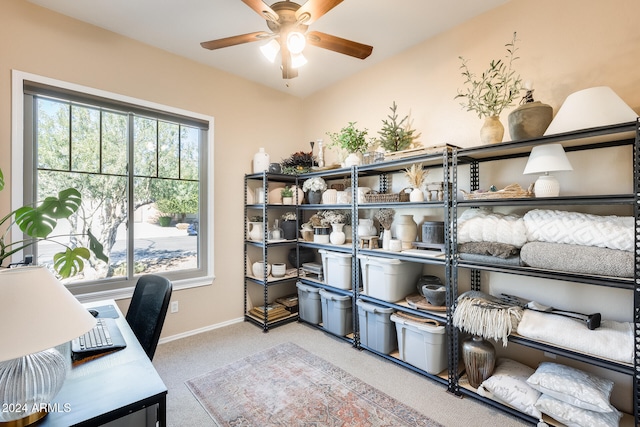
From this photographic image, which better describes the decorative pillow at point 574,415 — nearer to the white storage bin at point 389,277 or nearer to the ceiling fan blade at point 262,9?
the white storage bin at point 389,277

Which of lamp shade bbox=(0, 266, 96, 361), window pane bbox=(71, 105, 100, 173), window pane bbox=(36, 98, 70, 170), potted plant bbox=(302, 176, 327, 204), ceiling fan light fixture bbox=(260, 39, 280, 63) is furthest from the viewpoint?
potted plant bbox=(302, 176, 327, 204)

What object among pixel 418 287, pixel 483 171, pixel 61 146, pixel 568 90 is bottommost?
pixel 418 287

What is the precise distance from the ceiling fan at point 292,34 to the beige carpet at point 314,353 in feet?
7.90

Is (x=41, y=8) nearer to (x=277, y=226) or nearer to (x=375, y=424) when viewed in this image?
(x=277, y=226)

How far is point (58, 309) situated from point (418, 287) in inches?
96.7

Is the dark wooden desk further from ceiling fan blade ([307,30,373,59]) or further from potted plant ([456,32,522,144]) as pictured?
potted plant ([456,32,522,144])

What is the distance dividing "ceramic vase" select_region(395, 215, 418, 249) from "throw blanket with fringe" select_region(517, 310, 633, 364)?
96 cm

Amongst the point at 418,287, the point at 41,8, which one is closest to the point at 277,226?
the point at 418,287

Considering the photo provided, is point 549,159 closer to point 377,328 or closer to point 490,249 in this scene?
point 490,249

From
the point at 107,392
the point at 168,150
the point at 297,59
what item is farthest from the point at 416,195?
the point at 168,150

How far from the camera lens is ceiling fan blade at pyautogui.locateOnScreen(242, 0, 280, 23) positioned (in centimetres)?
163

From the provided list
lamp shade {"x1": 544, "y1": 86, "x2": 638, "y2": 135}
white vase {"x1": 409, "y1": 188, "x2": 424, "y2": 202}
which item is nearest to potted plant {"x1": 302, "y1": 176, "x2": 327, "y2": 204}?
white vase {"x1": 409, "y1": 188, "x2": 424, "y2": 202}

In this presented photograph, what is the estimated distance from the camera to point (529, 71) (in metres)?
2.16

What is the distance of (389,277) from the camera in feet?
8.25
